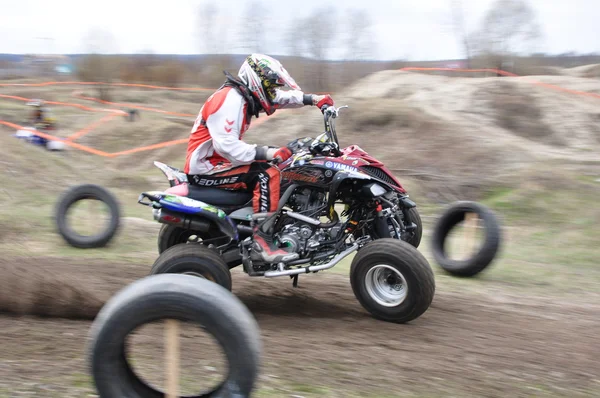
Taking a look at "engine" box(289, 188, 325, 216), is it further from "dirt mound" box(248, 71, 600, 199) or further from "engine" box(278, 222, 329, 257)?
"dirt mound" box(248, 71, 600, 199)

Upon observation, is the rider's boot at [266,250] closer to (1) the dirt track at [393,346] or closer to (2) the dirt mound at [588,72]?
(1) the dirt track at [393,346]

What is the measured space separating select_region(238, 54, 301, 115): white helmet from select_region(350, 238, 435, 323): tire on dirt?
1.64 m

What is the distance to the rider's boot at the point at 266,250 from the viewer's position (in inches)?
208

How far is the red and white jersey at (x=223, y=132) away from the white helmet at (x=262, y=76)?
5.8 inches

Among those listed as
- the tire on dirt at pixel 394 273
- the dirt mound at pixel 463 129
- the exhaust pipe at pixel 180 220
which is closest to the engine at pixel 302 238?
the tire on dirt at pixel 394 273

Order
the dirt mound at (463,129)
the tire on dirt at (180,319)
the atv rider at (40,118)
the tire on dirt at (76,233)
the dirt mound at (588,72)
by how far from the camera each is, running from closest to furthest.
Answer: the tire on dirt at (180,319)
the tire on dirt at (76,233)
the dirt mound at (463,129)
the atv rider at (40,118)
the dirt mound at (588,72)

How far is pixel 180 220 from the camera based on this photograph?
5.30m

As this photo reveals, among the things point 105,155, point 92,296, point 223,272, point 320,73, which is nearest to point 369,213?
point 223,272

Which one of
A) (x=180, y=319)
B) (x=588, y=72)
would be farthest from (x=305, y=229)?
(x=588, y=72)

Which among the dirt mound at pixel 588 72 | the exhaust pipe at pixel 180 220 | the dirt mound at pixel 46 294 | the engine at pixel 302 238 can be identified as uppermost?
the dirt mound at pixel 588 72

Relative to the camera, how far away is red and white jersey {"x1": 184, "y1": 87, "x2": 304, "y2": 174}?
17.1 feet

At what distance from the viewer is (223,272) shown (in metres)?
5.09

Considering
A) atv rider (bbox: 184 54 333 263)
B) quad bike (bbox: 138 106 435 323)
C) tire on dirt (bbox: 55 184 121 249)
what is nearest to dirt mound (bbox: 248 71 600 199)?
tire on dirt (bbox: 55 184 121 249)

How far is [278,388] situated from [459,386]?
44.5 inches
